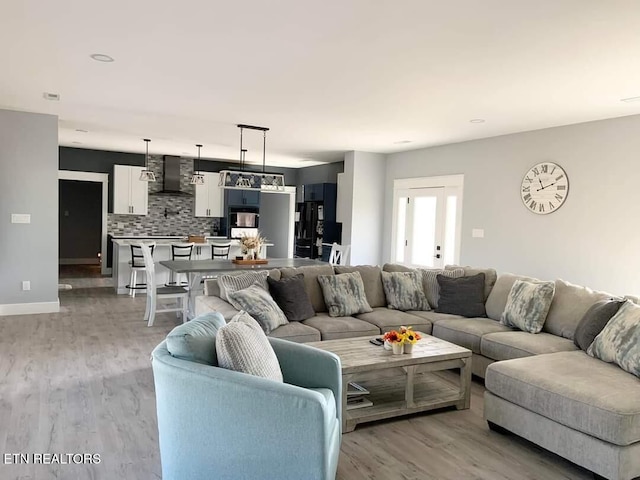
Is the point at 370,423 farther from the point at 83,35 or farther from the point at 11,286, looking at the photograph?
the point at 11,286

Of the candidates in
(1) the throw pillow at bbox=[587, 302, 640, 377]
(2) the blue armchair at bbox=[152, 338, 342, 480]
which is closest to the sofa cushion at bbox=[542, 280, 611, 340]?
(1) the throw pillow at bbox=[587, 302, 640, 377]

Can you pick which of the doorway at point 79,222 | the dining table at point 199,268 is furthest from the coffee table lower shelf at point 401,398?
the doorway at point 79,222

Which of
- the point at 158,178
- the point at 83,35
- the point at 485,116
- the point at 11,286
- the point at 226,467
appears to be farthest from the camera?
the point at 158,178

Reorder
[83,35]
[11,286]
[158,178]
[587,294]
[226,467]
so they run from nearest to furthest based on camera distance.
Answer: [226,467]
[83,35]
[587,294]
[11,286]
[158,178]

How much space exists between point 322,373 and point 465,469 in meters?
1.01

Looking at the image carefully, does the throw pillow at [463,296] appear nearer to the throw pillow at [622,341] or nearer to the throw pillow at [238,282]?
the throw pillow at [622,341]

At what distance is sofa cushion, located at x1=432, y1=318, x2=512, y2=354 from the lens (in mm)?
4129

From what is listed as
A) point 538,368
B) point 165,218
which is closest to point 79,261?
point 165,218

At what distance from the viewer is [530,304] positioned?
13.7 ft

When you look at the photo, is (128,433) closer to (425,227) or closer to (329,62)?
(329,62)

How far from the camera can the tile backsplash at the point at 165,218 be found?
33.2ft

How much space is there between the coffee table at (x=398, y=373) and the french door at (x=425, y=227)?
12.8ft

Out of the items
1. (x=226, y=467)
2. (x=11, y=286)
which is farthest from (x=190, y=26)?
(x=11, y=286)

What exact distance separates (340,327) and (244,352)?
2.05m
